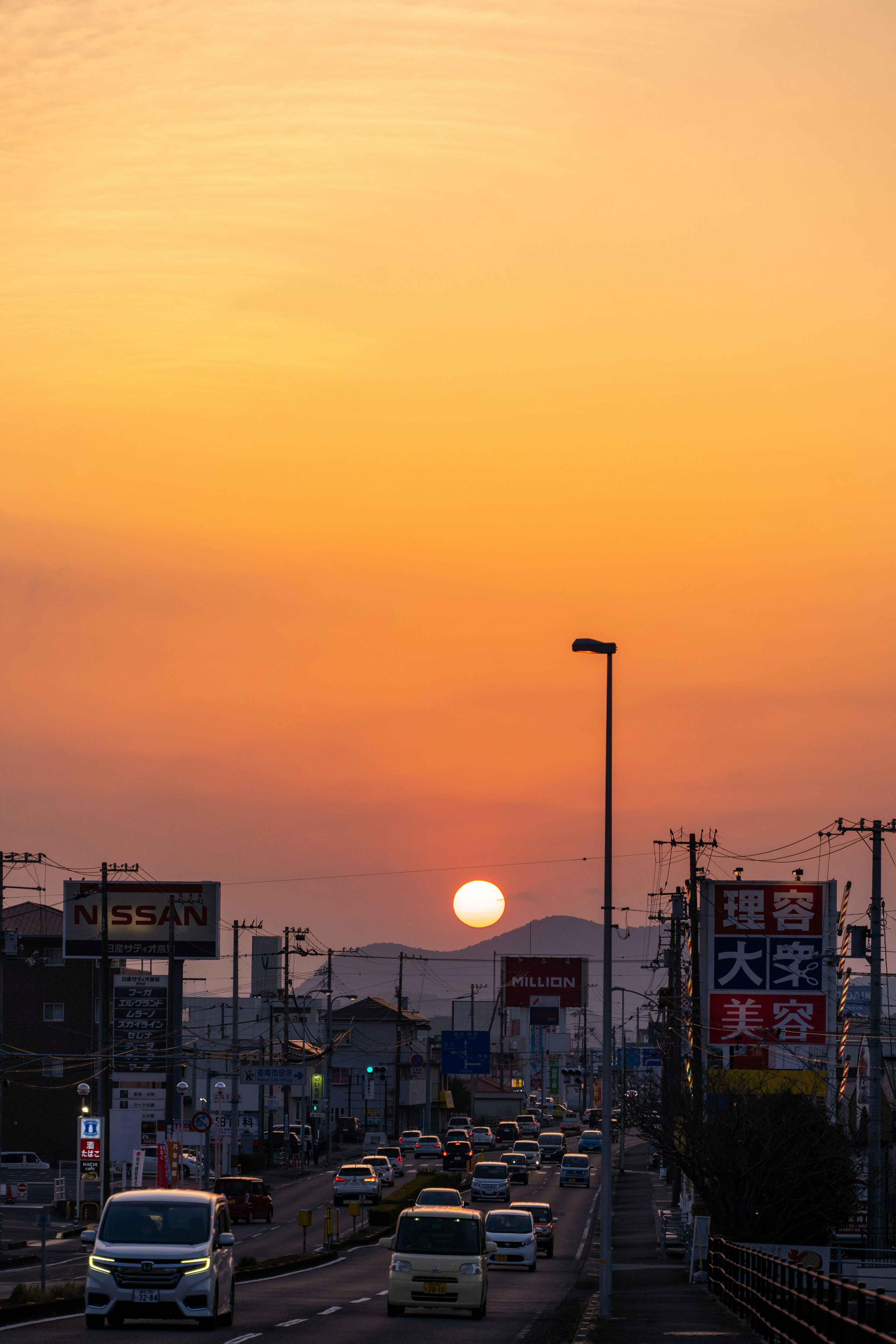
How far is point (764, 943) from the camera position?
57688mm

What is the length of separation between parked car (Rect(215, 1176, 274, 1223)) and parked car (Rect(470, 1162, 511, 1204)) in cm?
881

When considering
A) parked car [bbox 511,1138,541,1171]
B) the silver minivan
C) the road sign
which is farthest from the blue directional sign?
the silver minivan

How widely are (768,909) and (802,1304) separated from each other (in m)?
41.4

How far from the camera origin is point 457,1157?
298 ft

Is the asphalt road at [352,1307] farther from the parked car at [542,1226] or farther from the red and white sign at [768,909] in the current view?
the red and white sign at [768,909]

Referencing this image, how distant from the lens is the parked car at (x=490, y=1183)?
6662cm

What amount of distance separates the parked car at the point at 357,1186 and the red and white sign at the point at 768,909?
20.8 metres

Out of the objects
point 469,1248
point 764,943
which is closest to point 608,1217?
point 469,1248

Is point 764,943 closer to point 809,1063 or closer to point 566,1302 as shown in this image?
point 809,1063

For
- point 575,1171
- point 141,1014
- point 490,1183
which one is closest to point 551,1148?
point 575,1171

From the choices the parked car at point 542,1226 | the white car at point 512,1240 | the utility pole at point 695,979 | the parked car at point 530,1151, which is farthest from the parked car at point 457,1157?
the white car at point 512,1240

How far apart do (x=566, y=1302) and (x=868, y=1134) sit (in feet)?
57.9

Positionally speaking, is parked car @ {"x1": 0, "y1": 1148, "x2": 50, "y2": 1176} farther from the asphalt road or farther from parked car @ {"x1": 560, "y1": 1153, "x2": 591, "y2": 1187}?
the asphalt road

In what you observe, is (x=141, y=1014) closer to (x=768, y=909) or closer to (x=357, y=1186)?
(x=357, y=1186)
